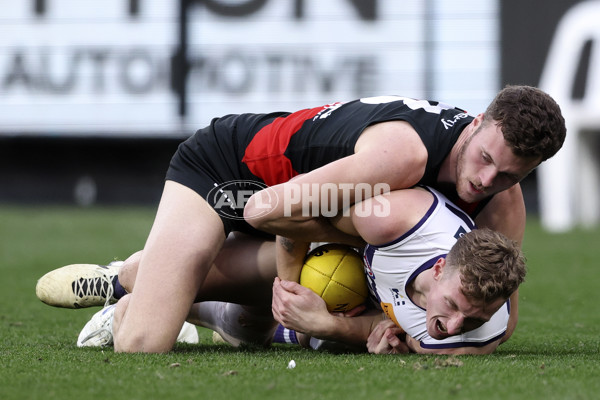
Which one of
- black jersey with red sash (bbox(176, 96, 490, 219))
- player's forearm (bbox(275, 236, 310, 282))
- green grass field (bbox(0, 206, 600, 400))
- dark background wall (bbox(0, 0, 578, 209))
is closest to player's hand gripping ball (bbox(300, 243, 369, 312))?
player's forearm (bbox(275, 236, 310, 282))

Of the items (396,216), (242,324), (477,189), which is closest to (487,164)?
(477,189)

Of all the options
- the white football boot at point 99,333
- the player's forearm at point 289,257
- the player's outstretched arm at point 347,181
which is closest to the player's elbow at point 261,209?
the player's outstretched arm at point 347,181

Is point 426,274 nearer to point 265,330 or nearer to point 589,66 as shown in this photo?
point 265,330

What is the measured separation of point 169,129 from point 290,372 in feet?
48.2

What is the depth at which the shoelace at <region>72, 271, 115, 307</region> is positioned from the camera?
505cm

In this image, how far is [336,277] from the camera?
4477 mm

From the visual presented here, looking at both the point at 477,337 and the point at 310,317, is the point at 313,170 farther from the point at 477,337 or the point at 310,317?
the point at 477,337

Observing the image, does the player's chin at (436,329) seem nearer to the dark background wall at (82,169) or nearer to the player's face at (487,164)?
the player's face at (487,164)

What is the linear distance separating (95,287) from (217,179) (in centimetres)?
93

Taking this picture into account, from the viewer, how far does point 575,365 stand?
397 centimetres

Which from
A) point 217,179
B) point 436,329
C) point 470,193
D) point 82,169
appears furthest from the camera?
point 82,169

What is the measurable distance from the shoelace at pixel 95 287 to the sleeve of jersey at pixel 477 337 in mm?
1817

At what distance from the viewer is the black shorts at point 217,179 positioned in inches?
188

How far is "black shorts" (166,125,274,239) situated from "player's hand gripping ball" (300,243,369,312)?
1.56 feet
